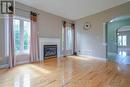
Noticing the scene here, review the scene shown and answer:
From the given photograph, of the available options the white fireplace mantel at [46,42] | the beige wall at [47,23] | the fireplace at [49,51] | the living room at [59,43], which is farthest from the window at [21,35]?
the fireplace at [49,51]

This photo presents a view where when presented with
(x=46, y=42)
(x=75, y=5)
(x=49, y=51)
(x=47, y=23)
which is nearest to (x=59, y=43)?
(x=49, y=51)

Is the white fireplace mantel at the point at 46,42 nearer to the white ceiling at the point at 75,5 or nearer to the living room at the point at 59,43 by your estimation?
the living room at the point at 59,43

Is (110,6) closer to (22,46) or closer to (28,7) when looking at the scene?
(28,7)

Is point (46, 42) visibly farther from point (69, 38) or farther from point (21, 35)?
point (69, 38)

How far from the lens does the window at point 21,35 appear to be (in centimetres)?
537

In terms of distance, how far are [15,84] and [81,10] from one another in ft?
17.5

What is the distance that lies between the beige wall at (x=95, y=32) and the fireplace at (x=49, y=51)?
205cm

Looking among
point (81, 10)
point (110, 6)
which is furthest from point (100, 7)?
point (81, 10)

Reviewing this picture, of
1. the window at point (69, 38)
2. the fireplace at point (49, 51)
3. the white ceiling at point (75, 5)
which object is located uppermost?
the white ceiling at point (75, 5)

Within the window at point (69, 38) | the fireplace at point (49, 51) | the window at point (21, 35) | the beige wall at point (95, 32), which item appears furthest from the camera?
the window at point (69, 38)

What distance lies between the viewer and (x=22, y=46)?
5625 mm

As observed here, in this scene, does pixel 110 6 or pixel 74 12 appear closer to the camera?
pixel 110 6

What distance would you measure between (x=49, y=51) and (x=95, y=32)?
2.97 m

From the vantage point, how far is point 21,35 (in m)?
5.56
